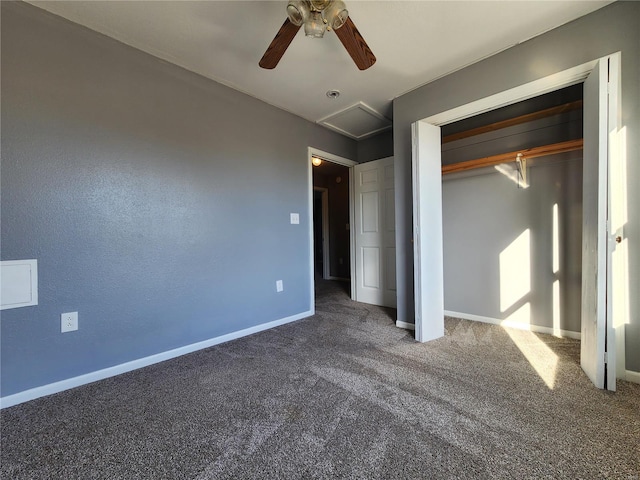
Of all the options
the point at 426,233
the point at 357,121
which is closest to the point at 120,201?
the point at 426,233

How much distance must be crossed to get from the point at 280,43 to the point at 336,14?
0.37 meters

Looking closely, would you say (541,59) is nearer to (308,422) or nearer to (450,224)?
(450,224)

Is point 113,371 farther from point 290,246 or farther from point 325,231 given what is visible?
point 325,231

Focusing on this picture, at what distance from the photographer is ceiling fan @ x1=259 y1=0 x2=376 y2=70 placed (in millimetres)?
1326

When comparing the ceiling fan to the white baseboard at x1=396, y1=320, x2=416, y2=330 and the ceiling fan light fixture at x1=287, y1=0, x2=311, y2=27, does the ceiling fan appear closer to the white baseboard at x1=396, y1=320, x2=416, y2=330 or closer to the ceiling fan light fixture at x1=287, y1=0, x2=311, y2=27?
the ceiling fan light fixture at x1=287, y1=0, x2=311, y2=27

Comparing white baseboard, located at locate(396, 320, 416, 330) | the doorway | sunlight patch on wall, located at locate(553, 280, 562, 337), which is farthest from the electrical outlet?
the doorway

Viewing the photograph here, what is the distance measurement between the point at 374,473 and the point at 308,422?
40cm

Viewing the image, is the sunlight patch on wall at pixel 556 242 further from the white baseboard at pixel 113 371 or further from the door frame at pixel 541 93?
the white baseboard at pixel 113 371

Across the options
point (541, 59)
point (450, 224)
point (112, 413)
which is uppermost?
point (541, 59)

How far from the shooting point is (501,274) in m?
2.65

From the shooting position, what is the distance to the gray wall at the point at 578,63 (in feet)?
5.26

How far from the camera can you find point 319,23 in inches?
55.3

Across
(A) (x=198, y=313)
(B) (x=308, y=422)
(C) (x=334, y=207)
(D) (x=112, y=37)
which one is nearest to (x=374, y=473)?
(B) (x=308, y=422)

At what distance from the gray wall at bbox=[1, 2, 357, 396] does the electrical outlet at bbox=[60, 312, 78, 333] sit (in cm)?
3
